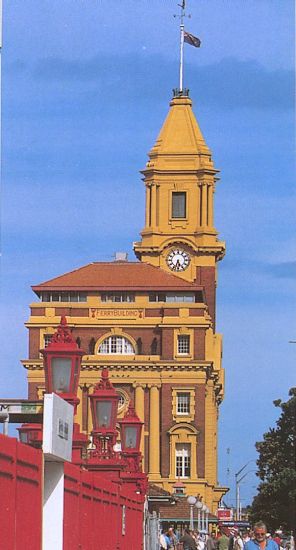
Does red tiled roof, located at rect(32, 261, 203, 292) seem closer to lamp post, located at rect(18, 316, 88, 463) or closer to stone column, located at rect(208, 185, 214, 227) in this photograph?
stone column, located at rect(208, 185, 214, 227)

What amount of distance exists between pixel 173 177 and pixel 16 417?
14860 centimetres

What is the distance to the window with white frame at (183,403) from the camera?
150 m

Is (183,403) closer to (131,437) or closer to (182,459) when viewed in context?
(182,459)

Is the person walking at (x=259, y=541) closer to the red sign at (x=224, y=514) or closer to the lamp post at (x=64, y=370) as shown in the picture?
the lamp post at (x=64, y=370)

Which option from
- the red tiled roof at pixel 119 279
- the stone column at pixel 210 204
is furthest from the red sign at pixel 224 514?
the stone column at pixel 210 204

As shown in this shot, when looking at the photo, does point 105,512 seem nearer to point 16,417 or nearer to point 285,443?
point 16,417

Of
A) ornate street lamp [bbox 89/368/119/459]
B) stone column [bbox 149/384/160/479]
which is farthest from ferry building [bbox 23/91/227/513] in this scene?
ornate street lamp [bbox 89/368/119/459]

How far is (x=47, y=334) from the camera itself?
15125 centimetres

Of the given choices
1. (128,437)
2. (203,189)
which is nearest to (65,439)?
(128,437)

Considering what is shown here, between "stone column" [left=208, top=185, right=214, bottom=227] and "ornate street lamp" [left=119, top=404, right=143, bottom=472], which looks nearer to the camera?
"ornate street lamp" [left=119, top=404, right=143, bottom=472]

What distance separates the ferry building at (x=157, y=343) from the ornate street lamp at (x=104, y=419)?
11124 cm

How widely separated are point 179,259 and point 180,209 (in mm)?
4844

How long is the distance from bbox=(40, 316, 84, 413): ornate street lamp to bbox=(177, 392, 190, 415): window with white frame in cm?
12668

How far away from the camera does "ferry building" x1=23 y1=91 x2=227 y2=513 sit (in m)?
148
